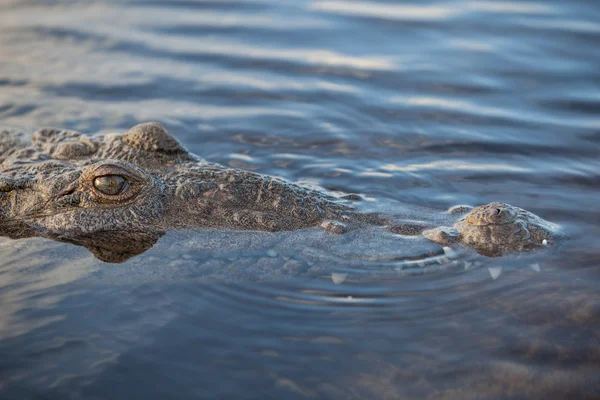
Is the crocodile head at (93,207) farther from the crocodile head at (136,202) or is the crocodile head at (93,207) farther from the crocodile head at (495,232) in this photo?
the crocodile head at (495,232)

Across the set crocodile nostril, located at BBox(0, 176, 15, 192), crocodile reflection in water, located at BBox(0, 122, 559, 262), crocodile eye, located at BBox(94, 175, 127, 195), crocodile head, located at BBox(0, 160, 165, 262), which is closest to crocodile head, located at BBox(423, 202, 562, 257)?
crocodile reflection in water, located at BBox(0, 122, 559, 262)

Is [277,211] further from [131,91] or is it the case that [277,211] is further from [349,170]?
[131,91]

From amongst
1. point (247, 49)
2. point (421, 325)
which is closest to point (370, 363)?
point (421, 325)

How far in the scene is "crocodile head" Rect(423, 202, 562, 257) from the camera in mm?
4770

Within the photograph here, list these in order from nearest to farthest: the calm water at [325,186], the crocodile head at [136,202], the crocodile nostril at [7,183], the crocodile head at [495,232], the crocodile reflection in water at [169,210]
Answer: the calm water at [325,186]
the crocodile head at [495,232]
the crocodile reflection in water at [169,210]
the crocodile head at [136,202]
the crocodile nostril at [7,183]

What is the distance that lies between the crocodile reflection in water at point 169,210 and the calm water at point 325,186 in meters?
0.13

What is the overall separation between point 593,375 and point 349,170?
3.19 m

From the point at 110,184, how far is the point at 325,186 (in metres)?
1.96

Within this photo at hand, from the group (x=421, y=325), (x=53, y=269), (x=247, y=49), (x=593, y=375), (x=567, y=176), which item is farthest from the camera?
(x=247, y=49)

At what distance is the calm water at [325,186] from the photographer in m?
3.98

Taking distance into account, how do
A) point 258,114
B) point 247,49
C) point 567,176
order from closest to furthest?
point 567,176, point 258,114, point 247,49

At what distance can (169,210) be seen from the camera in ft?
16.8

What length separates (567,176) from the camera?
6.40 m

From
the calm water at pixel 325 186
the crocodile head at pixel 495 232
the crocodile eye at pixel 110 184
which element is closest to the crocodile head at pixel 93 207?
the crocodile eye at pixel 110 184
